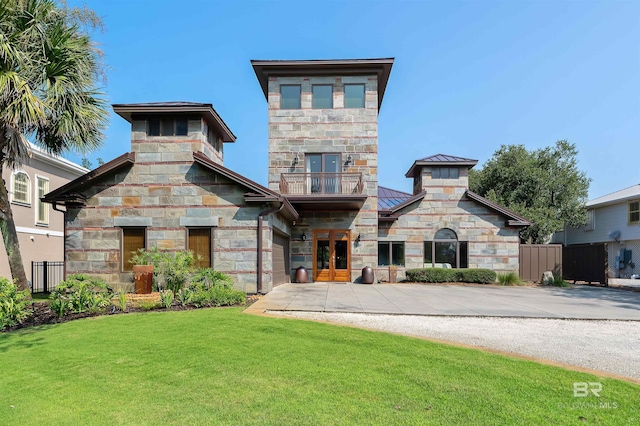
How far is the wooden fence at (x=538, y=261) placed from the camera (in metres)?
20.7

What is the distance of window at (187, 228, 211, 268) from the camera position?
13320 mm

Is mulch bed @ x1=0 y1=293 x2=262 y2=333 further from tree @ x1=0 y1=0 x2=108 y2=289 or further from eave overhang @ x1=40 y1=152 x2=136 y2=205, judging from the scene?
eave overhang @ x1=40 y1=152 x2=136 y2=205

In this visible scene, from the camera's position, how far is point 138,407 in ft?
13.8

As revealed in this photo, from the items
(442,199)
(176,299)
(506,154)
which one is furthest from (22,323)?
(506,154)

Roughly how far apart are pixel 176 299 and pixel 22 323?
3.52m

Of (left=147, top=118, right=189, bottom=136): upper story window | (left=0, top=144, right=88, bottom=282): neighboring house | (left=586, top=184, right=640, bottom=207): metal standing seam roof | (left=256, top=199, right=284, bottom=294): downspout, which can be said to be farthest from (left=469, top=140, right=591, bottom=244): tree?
(left=0, top=144, right=88, bottom=282): neighboring house

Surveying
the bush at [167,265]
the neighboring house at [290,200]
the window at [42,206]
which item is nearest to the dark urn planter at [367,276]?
the neighboring house at [290,200]

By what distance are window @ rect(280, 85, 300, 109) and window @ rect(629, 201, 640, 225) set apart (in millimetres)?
24655

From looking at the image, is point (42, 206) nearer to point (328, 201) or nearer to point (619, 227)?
point (328, 201)

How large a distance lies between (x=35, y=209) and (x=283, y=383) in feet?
62.8

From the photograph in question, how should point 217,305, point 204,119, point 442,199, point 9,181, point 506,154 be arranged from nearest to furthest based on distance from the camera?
point 217,305, point 204,119, point 9,181, point 442,199, point 506,154

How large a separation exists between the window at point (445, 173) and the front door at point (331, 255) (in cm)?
586

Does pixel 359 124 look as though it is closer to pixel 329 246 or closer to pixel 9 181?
pixel 329 246

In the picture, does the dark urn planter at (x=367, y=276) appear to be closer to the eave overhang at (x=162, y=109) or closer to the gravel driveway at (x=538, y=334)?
the gravel driveway at (x=538, y=334)
